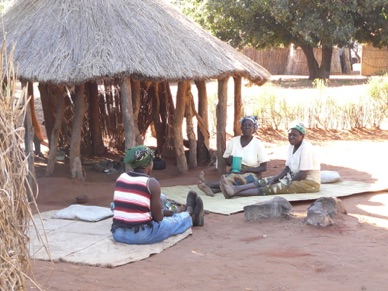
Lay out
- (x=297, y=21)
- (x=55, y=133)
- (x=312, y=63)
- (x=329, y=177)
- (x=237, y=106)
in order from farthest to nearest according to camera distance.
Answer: (x=312, y=63)
(x=297, y=21)
(x=237, y=106)
(x=55, y=133)
(x=329, y=177)

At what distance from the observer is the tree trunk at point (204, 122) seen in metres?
10.1

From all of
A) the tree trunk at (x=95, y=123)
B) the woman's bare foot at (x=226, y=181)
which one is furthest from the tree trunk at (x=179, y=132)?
the tree trunk at (x=95, y=123)

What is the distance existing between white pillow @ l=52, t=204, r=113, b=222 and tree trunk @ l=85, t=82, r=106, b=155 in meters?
4.12

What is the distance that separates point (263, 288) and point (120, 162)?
566 cm

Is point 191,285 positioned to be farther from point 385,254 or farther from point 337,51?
point 337,51

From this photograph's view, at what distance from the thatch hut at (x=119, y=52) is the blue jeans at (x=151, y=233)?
2.18m

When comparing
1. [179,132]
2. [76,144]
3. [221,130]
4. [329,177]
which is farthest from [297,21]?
[76,144]

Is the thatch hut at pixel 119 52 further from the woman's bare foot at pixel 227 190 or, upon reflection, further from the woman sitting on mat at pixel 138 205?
the woman sitting on mat at pixel 138 205

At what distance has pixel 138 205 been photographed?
5586mm

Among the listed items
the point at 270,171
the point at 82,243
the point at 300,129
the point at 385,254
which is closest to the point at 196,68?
the point at 300,129

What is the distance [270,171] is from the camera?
378 inches

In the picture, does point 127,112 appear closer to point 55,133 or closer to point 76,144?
point 76,144

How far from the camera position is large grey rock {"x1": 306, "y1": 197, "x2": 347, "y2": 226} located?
6.26 meters

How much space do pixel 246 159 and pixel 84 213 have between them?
2.26 metres
